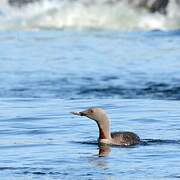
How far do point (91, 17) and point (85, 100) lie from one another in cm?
1887

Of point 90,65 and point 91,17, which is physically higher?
→ point 91,17

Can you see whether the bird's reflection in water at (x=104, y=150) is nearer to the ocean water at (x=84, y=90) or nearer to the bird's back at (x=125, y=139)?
the ocean water at (x=84, y=90)

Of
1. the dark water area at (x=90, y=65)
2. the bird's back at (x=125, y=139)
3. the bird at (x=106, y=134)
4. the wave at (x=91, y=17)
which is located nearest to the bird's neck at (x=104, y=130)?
the bird at (x=106, y=134)

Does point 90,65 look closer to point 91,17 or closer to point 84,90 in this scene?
point 84,90

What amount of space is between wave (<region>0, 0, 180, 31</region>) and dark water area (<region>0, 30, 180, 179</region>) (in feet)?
4.50

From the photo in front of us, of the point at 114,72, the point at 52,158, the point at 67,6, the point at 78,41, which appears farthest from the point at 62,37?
the point at 52,158

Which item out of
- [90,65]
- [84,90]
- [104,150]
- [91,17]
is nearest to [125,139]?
[104,150]

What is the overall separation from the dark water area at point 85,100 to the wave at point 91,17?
1373mm

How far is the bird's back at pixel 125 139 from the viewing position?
1703 cm

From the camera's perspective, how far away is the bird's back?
55.9 ft

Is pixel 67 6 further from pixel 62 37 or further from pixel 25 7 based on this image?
pixel 62 37

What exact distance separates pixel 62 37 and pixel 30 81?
11.0m

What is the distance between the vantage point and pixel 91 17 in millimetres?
42906

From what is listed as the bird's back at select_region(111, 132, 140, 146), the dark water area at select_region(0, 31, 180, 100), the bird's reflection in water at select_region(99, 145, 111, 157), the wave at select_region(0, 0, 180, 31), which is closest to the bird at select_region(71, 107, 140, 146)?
the bird's back at select_region(111, 132, 140, 146)
